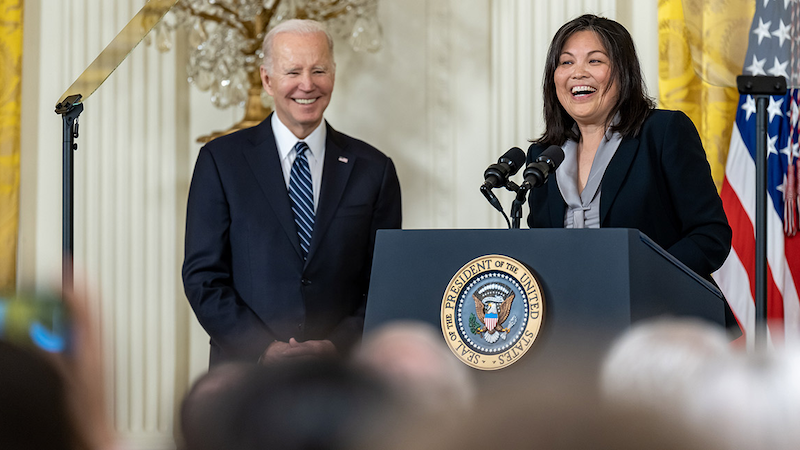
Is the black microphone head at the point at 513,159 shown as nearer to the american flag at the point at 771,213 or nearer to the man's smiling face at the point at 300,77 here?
the man's smiling face at the point at 300,77

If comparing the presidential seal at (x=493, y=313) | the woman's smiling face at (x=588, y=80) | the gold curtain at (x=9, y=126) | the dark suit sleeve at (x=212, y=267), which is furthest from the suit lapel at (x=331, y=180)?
the gold curtain at (x=9, y=126)

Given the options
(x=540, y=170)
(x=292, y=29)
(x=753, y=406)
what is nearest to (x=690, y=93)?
(x=292, y=29)

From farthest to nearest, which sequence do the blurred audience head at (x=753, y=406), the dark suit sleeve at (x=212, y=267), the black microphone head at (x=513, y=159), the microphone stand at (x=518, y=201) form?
1. the dark suit sleeve at (x=212, y=267)
2. the black microphone head at (x=513, y=159)
3. the microphone stand at (x=518, y=201)
4. the blurred audience head at (x=753, y=406)

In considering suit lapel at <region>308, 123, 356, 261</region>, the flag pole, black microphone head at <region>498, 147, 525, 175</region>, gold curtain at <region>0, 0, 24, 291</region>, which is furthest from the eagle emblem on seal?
gold curtain at <region>0, 0, 24, 291</region>

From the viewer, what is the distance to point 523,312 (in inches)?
47.6

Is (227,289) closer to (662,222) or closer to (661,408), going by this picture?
(662,222)

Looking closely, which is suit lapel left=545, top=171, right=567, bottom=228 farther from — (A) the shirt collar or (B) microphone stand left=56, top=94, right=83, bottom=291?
(B) microphone stand left=56, top=94, right=83, bottom=291

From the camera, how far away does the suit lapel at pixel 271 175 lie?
2289mm

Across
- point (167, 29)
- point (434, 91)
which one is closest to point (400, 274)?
point (167, 29)

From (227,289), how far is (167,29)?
1.51 meters

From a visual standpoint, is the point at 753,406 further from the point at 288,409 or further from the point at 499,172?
the point at 499,172

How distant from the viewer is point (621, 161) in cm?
179

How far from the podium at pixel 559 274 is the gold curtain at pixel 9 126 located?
2.74 meters

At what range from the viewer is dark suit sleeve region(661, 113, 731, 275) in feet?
5.54
